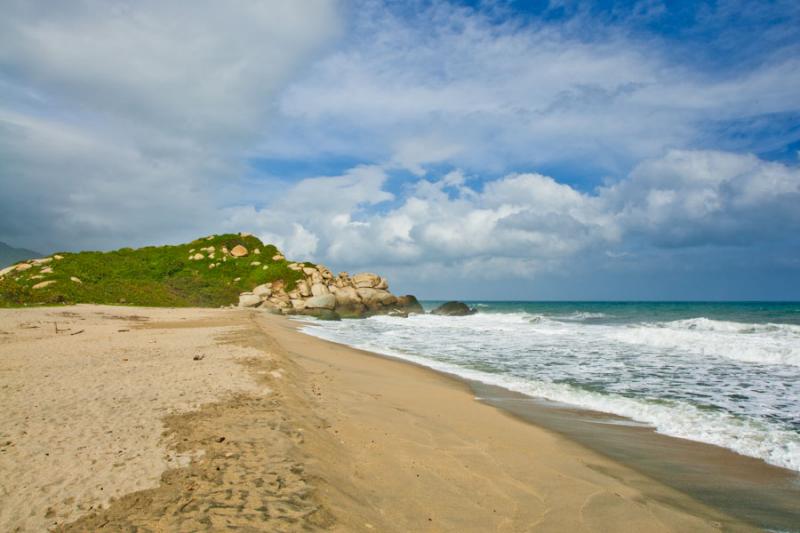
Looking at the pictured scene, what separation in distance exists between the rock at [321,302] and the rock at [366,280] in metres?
6.77

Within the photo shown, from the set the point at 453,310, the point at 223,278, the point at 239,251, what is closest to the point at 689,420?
the point at 453,310

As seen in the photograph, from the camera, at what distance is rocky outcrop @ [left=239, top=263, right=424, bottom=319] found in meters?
51.5

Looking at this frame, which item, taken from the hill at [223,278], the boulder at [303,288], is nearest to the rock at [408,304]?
the hill at [223,278]

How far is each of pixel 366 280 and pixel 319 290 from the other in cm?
785

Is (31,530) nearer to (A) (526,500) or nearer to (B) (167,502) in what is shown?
(B) (167,502)

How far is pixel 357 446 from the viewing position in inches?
248

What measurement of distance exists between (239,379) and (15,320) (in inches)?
644

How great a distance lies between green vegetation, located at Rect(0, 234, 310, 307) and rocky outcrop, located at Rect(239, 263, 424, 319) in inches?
62.9

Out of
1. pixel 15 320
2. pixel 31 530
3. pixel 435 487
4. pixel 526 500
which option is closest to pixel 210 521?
pixel 31 530

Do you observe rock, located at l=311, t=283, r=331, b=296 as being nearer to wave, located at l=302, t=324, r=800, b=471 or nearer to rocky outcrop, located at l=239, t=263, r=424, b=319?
rocky outcrop, located at l=239, t=263, r=424, b=319

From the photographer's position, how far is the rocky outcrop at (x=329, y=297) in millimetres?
51531

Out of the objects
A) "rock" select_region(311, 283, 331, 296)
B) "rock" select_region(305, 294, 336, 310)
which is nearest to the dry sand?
"rock" select_region(305, 294, 336, 310)

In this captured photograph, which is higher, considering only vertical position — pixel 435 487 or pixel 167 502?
pixel 167 502

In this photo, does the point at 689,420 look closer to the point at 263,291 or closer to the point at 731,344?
the point at 731,344
